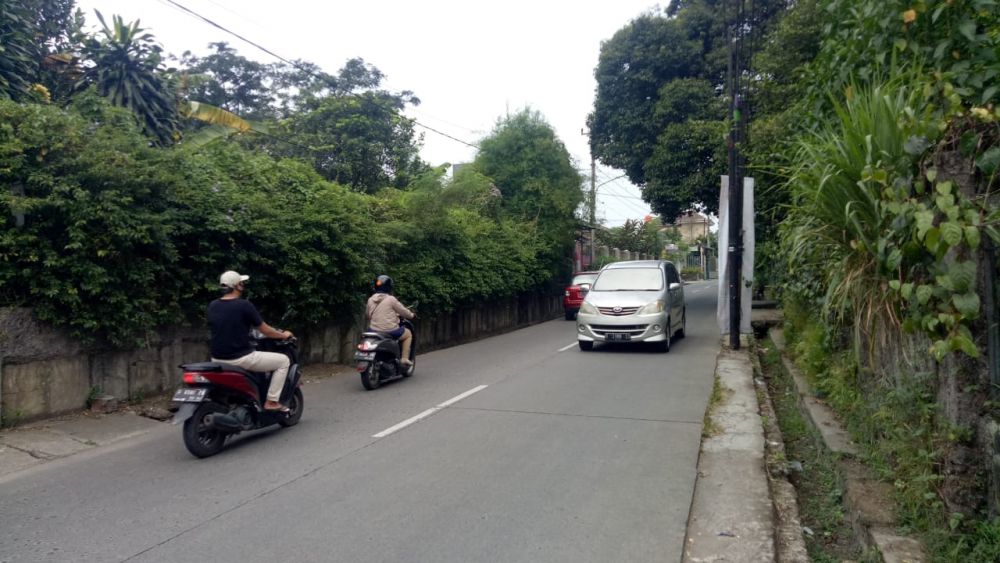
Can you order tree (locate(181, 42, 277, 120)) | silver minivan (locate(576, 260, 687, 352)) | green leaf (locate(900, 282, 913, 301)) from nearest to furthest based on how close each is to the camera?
green leaf (locate(900, 282, 913, 301)) → silver minivan (locate(576, 260, 687, 352)) → tree (locate(181, 42, 277, 120))

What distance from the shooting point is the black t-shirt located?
6.74 metres

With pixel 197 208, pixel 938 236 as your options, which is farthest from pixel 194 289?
pixel 938 236

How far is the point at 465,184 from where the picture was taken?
16.6 m

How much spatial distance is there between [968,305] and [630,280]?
10862mm

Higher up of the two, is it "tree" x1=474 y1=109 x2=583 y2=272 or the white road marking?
"tree" x1=474 y1=109 x2=583 y2=272

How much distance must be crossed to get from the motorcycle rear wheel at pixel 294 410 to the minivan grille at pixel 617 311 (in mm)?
7016

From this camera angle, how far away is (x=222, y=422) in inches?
255

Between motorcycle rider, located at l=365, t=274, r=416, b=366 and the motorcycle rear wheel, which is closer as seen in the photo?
the motorcycle rear wheel

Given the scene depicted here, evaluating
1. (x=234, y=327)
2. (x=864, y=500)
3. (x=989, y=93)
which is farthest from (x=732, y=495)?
(x=234, y=327)

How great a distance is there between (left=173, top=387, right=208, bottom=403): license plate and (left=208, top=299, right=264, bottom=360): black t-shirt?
0.53 m

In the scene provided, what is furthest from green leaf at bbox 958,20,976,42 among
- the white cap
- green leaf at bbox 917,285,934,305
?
the white cap

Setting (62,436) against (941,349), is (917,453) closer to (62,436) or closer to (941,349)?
(941,349)

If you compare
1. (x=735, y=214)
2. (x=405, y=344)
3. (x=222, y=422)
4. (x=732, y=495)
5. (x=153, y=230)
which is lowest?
(x=732, y=495)

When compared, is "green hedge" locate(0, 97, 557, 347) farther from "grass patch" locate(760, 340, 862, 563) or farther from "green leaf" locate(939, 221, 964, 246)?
"green leaf" locate(939, 221, 964, 246)
